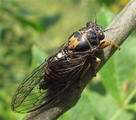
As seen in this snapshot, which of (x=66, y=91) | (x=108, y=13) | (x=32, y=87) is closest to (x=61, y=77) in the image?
(x=32, y=87)

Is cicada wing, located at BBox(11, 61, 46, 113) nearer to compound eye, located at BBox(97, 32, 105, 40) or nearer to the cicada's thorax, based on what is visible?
the cicada's thorax

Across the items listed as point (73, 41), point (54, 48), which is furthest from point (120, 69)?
point (54, 48)

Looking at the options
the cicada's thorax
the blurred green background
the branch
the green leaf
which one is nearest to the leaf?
the blurred green background

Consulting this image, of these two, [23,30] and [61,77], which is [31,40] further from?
[61,77]

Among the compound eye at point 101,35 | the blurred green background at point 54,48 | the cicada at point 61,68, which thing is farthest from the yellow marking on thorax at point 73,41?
the blurred green background at point 54,48

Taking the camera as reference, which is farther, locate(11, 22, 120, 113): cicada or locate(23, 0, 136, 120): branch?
locate(11, 22, 120, 113): cicada
